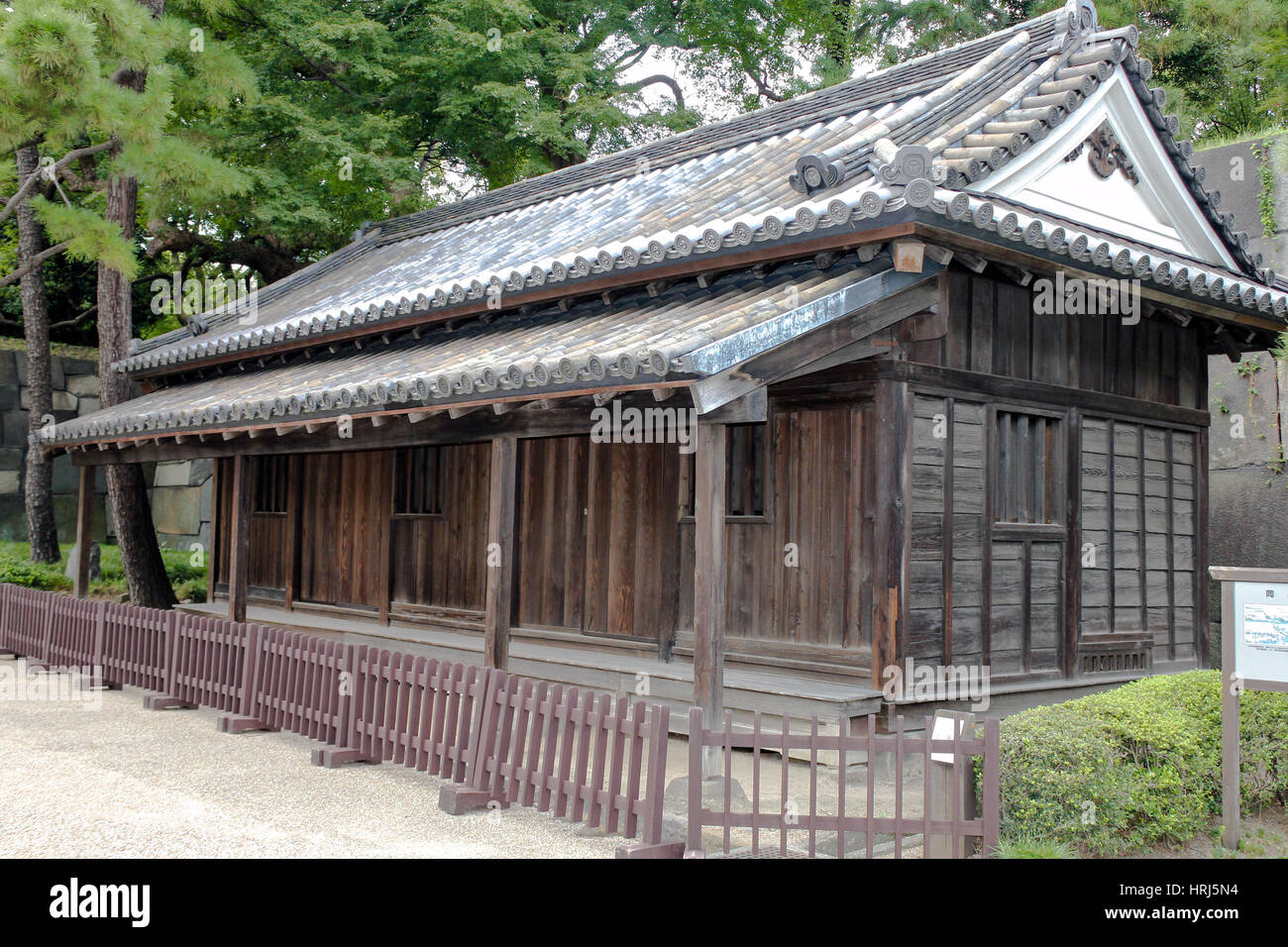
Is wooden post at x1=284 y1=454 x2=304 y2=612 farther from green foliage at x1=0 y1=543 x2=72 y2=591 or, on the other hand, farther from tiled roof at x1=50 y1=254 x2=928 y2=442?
green foliage at x1=0 y1=543 x2=72 y2=591

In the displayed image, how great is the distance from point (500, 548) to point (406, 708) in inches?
53.2

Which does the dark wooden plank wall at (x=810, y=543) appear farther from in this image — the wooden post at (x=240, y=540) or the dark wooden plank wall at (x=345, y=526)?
the dark wooden plank wall at (x=345, y=526)

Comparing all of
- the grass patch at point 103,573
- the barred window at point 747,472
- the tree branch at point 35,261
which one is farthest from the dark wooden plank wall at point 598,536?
the grass patch at point 103,573

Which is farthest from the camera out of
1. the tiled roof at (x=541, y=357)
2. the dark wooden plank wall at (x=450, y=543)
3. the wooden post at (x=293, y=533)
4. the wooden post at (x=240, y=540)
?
the wooden post at (x=293, y=533)

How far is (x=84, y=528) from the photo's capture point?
1354cm

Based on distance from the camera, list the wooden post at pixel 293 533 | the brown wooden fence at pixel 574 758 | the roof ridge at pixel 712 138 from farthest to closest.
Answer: the wooden post at pixel 293 533
the roof ridge at pixel 712 138
the brown wooden fence at pixel 574 758

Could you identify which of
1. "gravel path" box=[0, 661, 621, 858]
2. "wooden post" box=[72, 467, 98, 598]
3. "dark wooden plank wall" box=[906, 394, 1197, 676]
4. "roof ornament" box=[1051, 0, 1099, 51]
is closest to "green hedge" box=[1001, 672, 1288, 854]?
"dark wooden plank wall" box=[906, 394, 1197, 676]

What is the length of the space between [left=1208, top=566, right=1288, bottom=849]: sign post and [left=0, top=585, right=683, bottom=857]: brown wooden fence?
3114 millimetres

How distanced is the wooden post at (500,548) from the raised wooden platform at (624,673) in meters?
1.62

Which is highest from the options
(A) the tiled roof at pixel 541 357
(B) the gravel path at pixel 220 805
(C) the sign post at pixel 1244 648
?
(A) the tiled roof at pixel 541 357

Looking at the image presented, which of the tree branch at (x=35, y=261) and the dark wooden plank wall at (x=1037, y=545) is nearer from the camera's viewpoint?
the dark wooden plank wall at (x=1037, y=545)

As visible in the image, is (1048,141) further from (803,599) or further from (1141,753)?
(1141,753)

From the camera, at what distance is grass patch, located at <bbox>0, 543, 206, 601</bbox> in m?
17.2

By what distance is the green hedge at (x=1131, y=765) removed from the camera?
563 centimetres
